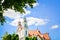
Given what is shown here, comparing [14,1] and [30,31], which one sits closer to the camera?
[14,1]

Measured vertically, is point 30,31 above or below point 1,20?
above

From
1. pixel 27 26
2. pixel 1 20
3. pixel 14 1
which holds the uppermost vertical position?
pixel 27 26

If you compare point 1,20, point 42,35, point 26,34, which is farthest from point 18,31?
point 1,20

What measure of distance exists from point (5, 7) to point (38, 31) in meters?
68.4

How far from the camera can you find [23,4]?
19.5 meters

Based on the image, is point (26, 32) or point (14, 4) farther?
point (26, 32)

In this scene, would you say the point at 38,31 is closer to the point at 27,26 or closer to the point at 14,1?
the point at 27,26

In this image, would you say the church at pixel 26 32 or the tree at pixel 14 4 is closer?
the tree at pixel 14 4

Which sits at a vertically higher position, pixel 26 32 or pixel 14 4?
pixel 26 32

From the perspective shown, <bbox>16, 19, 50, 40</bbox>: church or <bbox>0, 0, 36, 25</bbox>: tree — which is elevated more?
<bbox>16, 19, 50, 40</bbox>: church

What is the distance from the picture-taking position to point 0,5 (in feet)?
62.8

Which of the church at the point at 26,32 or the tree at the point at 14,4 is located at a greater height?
the church at the point at 26,32

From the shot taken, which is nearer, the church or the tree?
the tree

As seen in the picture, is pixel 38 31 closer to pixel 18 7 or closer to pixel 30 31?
pixel 30 31
